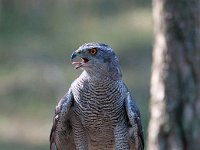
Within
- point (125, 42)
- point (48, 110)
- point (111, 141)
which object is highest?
point (125, 42)

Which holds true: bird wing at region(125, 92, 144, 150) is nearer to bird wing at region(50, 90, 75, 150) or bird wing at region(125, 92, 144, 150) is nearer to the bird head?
the bird head

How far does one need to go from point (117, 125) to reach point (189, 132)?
2.84 meters

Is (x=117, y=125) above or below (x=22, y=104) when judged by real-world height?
below

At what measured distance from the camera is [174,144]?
13172mm

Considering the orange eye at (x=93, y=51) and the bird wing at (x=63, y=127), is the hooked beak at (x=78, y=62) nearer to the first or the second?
the orange eye at (x=93, y=51)

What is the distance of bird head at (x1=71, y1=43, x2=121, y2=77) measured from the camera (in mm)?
10109

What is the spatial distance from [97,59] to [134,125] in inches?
28.4

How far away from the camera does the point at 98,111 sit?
34.2 feet

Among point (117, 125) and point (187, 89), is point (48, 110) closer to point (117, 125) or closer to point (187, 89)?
point (187, 89)

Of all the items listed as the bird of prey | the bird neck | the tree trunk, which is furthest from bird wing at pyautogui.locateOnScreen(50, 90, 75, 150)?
the tree trunk

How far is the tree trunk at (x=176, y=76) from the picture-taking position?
12977 millimetres

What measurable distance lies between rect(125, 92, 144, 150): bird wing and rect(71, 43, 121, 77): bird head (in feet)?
0.96

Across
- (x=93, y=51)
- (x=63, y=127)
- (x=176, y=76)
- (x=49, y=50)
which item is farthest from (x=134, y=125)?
(x=49, y=50)

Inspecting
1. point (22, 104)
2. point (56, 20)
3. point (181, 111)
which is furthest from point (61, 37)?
point (181, 111)
